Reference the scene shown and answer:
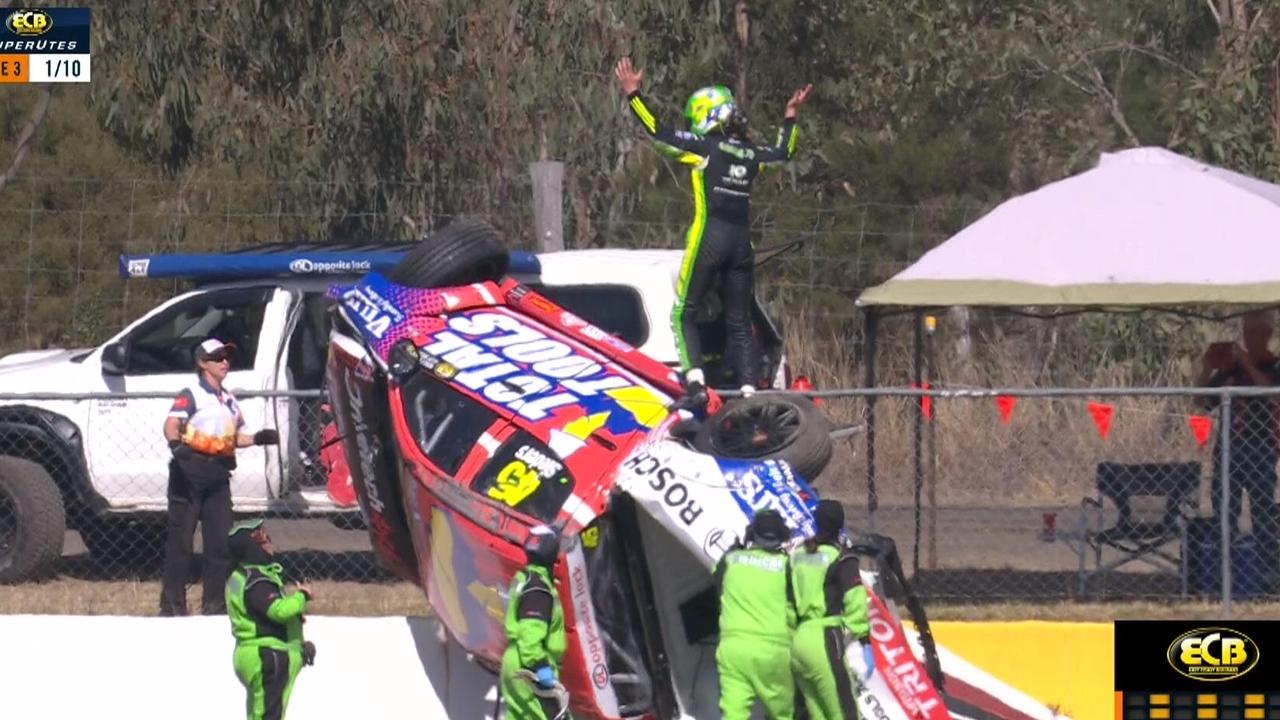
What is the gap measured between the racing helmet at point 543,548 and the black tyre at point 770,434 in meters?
0.83

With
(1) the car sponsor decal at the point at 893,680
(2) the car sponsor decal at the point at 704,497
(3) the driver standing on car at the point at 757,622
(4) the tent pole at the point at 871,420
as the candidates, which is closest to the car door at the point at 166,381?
A: (4) the tent pole at the point at 871,420

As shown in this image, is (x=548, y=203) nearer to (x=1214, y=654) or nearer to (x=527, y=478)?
(x=527, y=478)

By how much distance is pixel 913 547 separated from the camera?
42.7 feet

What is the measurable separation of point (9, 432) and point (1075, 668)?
6.50m

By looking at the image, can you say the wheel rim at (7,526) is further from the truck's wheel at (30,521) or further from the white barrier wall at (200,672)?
the white barrier wall at (200,672)

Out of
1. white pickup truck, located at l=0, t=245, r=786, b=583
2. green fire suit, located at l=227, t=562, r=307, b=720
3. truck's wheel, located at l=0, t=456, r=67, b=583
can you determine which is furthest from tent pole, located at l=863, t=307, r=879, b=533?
truck's wheel, located at l=0, t=456, r=67, b=583

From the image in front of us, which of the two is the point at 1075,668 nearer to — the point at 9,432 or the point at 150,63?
the point at 9,432

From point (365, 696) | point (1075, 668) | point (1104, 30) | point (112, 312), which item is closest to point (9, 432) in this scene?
point (365, 696)

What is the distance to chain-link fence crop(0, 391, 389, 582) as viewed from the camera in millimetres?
12742

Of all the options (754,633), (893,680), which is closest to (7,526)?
(754,633)

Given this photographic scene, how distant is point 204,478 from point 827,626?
14.7 feet

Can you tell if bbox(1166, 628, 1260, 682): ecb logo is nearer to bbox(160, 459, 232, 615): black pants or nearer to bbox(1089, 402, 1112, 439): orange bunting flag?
bbox(1089, 402, 1112, 439): orange bunting flag

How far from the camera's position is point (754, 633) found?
8883 mm

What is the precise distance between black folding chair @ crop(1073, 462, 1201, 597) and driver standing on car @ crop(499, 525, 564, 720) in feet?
14.1
